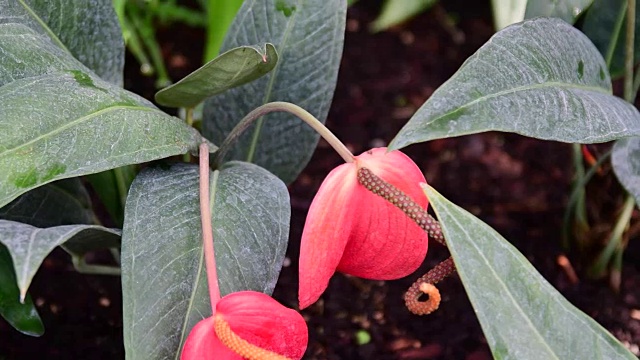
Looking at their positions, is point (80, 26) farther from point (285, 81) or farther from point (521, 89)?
point (521, 89)

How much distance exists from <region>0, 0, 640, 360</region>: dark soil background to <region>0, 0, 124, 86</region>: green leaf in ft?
0.92

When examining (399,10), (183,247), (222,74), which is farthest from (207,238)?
(399,10)

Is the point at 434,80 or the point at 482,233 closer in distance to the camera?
the point at 482,233

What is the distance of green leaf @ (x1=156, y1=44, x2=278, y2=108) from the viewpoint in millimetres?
598

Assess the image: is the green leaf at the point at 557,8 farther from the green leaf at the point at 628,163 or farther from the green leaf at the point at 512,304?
the green leaf at the point at 512,304

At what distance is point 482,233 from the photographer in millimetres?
485

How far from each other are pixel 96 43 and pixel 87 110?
0.18 meters

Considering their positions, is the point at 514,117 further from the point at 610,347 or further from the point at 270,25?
the point at 270,25

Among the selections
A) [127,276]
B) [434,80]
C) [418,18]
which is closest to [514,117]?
[127,276]

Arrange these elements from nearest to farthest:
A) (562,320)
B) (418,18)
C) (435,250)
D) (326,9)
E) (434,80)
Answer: (562,320) → (326,9) → (435,250) → (434,80) → (418,18)

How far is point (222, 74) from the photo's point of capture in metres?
0.63

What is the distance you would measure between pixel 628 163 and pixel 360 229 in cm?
25

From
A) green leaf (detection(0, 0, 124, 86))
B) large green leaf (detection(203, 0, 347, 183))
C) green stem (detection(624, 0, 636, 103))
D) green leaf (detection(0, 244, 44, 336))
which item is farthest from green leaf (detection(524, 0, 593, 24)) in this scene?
green leaf (detection(0, 244, 44, 336))

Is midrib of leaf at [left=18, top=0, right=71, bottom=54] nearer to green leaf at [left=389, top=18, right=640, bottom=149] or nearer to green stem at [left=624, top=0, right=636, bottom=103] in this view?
green leaf at [left=389, top=18, right=640, bottom=149]
